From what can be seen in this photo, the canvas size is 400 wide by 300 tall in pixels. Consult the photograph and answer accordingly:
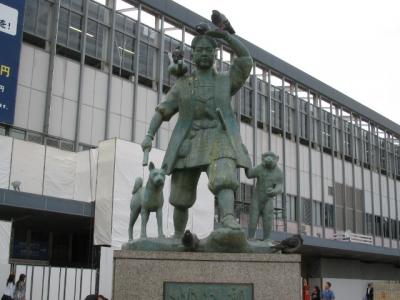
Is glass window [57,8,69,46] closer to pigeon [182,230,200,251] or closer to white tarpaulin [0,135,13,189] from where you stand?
white tarpaulin [0,135,13,189]

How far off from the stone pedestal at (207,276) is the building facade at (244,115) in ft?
60.6

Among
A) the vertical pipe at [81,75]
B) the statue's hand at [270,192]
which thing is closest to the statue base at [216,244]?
the statue's hand at [270,192]

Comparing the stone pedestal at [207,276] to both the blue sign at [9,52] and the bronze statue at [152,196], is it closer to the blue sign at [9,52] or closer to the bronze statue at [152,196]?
the bronze statue at [152,196]

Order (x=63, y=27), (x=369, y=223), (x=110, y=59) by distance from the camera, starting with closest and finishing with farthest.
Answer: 1. (x=63, y=27)
2. (x=110, y=59)
3. (x=369, y=223)

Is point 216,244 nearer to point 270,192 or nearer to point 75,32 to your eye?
point 270,192

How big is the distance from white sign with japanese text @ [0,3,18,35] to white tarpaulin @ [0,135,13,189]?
445 centimetres

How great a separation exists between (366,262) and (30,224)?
1144 inches

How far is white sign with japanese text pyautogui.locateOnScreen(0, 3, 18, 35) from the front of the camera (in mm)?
24078

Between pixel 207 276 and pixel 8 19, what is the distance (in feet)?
64.8

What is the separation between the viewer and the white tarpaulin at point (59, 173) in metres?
24.6

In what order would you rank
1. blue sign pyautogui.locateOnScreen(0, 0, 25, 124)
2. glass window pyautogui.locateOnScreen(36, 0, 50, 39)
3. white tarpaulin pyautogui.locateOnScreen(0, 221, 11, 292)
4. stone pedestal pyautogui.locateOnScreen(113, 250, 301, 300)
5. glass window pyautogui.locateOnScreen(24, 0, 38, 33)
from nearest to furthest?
stone pedestal pyautogui.locateOnScreen(113, 250, 301, 300) → white tarpaulin pyautogui.locateOnScreen(0, 221, 11, 292) → blue sign pyautogui.locateOnScreen(0, 0, 25, 124) → glass window pyautogui.locateOnScreen(24, 0, 38, 33) → glass window pyautogui.locateOnScreen(36, 0, 50, 39)

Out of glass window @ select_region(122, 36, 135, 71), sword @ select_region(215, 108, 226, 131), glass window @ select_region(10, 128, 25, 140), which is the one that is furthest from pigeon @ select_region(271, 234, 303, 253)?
glass window @ select_region(122, 36, 135, 71)

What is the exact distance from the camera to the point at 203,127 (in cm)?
827

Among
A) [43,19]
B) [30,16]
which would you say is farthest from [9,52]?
[43,19]
